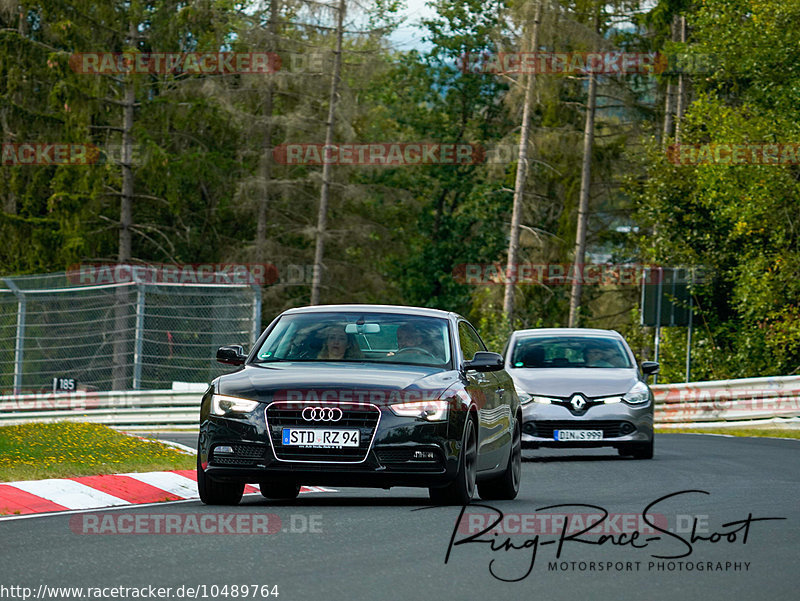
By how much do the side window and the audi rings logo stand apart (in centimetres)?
183

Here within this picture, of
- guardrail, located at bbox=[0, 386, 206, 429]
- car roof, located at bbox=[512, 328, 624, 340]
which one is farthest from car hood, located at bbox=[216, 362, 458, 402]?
guardrail, located at bbox=[0, 386, 206, 429]

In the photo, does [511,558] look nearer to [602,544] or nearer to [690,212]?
[602,544]

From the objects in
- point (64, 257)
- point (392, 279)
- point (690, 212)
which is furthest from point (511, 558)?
point (392, 279)

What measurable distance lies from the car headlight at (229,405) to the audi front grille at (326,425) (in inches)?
7.1

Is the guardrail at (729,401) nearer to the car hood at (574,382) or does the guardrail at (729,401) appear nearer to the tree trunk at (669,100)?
the car hood at (574,382)

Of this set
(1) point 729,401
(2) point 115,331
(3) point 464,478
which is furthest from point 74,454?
(1) point 729,401

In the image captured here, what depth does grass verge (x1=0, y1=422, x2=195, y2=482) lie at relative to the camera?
44.7 ft

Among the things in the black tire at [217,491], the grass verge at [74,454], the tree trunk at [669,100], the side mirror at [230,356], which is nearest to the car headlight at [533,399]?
the grass verge at [74,454]

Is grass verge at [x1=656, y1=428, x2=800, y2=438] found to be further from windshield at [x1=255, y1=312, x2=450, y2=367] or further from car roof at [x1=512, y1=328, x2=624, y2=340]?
windshield at [x1=255, y1=312, x2=450, y2=367]

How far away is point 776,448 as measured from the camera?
2255 centimetres

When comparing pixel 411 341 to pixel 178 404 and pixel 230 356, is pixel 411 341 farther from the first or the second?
pixel 178 404

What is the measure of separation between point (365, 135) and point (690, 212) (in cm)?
2934

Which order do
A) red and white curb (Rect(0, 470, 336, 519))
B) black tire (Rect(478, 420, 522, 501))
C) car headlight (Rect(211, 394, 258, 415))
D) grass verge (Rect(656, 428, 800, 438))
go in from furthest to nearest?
grass verge (Rect(656, 428, 800, 438)), black tire (Rect(478, 420, 522, 501)), red and white curb (Rect(0, 470, 336, 519)), car headlight (Rect(211, 394, 258, 415))

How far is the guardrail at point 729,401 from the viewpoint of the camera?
2988cm
